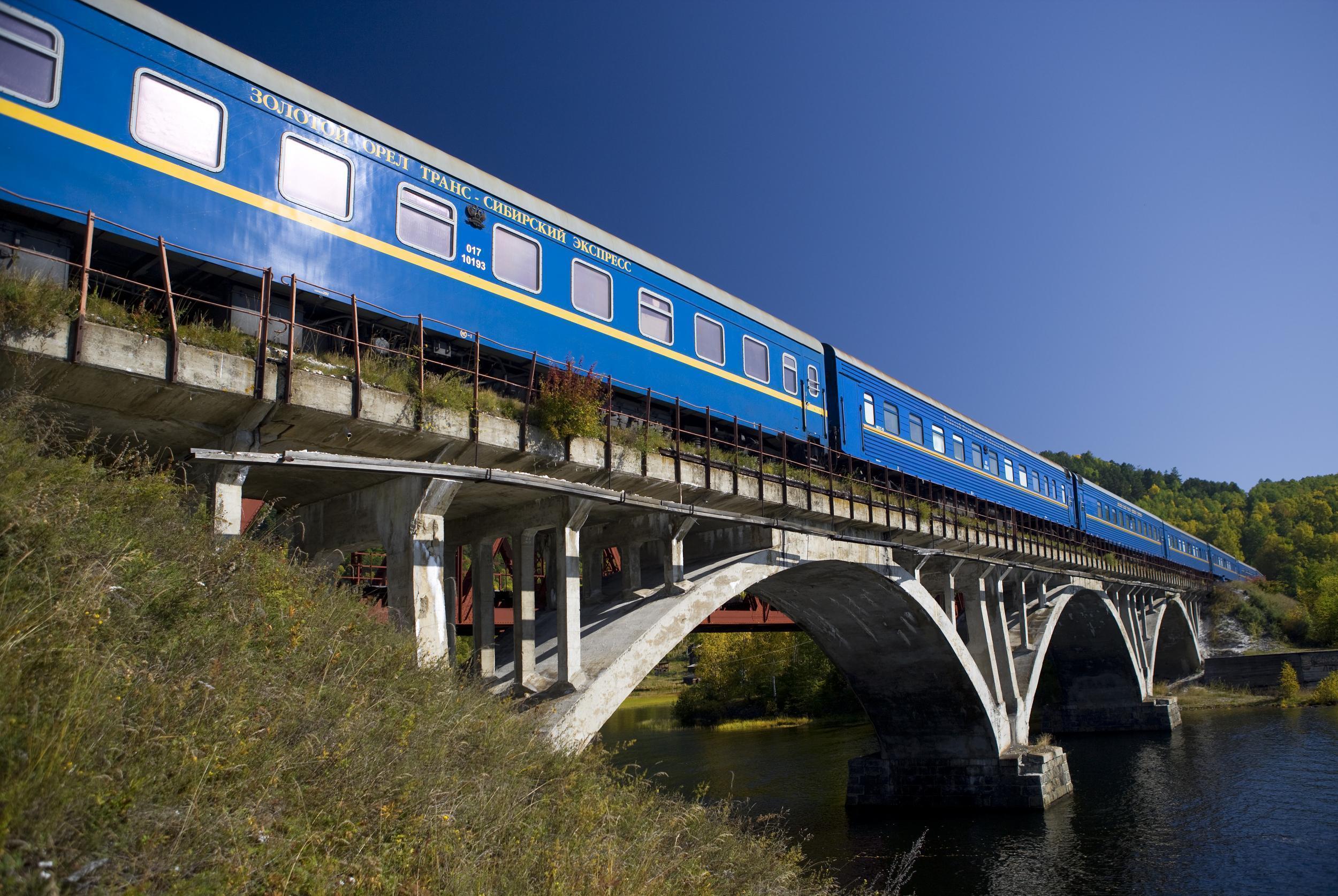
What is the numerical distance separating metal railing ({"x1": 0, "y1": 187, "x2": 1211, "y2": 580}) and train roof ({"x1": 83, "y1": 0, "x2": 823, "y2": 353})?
204 centimetres

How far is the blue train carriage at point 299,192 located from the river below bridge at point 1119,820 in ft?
20.5

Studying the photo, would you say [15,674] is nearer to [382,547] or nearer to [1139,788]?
[382,547]

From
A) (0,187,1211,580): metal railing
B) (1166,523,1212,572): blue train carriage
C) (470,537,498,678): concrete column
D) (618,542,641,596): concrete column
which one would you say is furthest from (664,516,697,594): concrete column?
(1166,523,1212,572): blue train carriage

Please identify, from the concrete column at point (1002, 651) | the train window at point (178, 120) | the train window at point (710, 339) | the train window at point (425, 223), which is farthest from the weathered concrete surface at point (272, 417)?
the concrete column at point (1002, 651)

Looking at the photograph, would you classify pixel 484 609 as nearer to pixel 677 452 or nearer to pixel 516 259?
pixel 677 452

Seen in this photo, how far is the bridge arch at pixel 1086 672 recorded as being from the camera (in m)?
37.9

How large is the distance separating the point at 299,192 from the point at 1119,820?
73.5 feet

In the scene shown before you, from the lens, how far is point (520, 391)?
11.7 m

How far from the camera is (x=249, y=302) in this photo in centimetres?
884

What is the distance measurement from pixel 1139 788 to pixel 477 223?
2493 centimetres

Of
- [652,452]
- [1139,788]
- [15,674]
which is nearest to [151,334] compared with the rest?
[15,674]

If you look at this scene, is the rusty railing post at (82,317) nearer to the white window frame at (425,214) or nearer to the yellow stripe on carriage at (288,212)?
the yellow stripe on carriage at (288,212)

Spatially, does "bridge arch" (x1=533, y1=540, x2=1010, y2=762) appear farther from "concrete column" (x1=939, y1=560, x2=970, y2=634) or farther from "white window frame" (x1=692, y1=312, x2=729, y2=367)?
"white window frame" (x1=692, y1=312, x2=729, y2=367)

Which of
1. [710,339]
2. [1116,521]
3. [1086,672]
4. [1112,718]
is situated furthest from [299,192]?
[1112,718]
